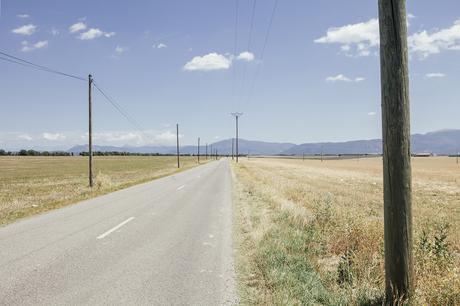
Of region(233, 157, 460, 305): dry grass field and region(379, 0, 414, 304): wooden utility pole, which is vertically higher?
region(379, 0, 414, 304): wooden utility pole

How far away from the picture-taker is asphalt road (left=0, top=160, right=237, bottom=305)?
5.27 m

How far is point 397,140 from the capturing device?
430 centimetres

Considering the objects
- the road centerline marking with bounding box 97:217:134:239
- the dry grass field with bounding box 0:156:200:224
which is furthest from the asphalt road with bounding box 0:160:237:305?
the dry grass field with bounding box 0:156:200:224

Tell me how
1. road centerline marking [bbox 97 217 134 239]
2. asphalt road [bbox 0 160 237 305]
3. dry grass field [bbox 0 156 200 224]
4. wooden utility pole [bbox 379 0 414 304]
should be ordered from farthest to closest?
1. dry grass field [bbox 0 156 200 224]
2. road centerline marking [bbox 97 217 134 239]
3. asphalt road [bbox 0 160 237 305]
4. wooden utility pole [bbox 379 0 414 304]

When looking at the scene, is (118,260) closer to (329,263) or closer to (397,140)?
(329,263)

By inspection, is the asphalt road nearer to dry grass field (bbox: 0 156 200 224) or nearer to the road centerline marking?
the road centerline marking

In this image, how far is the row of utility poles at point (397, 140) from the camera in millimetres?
4289

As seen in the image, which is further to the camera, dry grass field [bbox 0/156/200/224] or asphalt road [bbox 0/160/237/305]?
dry grass field [bbox 0/156/200/224]

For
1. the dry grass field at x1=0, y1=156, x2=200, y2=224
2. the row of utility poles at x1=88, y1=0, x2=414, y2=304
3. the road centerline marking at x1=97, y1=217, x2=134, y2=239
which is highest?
the row of utility poles at x1=88, y1=0, x2=414, y2=304

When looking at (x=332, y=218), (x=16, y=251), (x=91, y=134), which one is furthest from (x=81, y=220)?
(x=91, y=134)

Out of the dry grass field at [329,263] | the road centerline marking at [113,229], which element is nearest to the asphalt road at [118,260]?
the road centerline marking at [113,229]

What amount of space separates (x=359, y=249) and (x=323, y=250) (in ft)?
2.78

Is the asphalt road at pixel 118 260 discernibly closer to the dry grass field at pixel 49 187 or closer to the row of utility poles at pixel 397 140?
the row of utility poles at pixel 397 140

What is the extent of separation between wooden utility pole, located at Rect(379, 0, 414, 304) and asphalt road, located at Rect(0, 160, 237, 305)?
2.20 m
